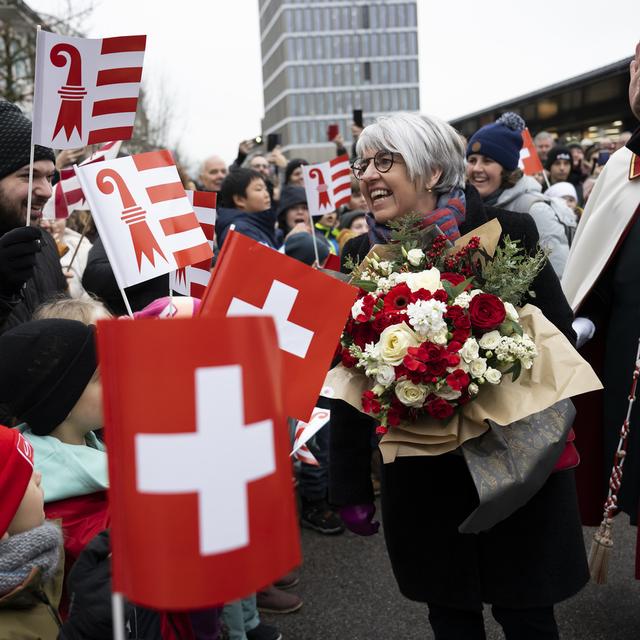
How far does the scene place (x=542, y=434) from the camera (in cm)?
210

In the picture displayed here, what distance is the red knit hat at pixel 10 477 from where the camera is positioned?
1.86 meters

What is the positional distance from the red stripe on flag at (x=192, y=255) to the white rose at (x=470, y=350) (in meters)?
1.21

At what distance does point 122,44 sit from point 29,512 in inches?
82.4

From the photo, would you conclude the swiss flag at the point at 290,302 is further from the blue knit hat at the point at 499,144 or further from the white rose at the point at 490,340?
the blue knit hat at the point at 499,144

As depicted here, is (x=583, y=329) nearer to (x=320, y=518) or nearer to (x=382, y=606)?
(x=382, y=606)

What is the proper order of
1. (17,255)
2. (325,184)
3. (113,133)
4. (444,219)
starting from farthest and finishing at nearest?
(325,184) → (113,133) → (17,255) → (444,219)

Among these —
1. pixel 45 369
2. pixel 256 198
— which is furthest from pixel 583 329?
pixel 256 198

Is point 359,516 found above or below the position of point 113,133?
below

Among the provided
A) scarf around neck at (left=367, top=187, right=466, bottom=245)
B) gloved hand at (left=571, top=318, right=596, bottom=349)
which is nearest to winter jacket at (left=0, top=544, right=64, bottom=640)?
scarf around neck at (left=367, top=187, right=466, bottom=245)

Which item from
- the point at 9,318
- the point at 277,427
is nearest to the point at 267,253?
the point at 277,427

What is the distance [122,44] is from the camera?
3.22m

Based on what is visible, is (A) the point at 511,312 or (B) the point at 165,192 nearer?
(A) the point at 511,312

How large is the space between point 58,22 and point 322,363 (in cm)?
1475

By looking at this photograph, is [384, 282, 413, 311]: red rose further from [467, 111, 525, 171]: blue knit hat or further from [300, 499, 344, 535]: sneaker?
[300, 499, 344, 535]: sneaker
